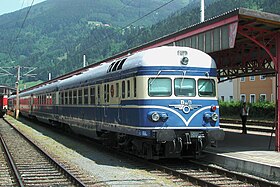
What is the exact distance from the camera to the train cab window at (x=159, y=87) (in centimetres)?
1162

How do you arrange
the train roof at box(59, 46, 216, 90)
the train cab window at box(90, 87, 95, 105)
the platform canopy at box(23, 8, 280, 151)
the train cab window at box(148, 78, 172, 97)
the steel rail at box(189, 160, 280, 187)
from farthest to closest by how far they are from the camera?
the train cab window at box(90, 87, 95, 105), the platform canopy at box(23, 8, 280, 151), the train roof at box(59, 46, 216, 90), the train cab window at box(148, 78, 172, 97), the steel rail at box(189, 160, 280, 187)

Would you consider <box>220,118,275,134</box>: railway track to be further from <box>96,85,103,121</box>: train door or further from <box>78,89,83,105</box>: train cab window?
<box>78,89,83,105</box>: train cab window

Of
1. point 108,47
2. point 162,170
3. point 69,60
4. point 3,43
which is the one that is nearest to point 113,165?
point 162,170

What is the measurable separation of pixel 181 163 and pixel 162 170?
55.9 inches

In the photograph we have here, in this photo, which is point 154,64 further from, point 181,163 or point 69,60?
point 69,60

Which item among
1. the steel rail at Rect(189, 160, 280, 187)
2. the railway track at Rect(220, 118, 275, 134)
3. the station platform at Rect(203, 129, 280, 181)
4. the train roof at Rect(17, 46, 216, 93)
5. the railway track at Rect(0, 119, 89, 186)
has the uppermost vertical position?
the train roof at Rect(17, 46, 216, 93)

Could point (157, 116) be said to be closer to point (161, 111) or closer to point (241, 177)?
point (161, 111)

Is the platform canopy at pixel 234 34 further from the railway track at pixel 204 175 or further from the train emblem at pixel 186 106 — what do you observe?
the railway track at pixel 204 175

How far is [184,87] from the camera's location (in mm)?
11938

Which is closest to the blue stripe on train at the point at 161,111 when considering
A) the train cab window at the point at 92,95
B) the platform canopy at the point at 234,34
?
the platform canopy at the point at 234,34

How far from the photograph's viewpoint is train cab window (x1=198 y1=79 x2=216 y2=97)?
12.1 metres

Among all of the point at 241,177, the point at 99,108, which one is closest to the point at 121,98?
the point at 99,108

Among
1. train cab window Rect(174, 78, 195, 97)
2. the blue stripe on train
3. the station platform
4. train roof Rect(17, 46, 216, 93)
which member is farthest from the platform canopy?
the blue stripe on train

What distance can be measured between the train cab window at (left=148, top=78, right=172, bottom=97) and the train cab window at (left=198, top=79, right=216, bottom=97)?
92 centimetres
